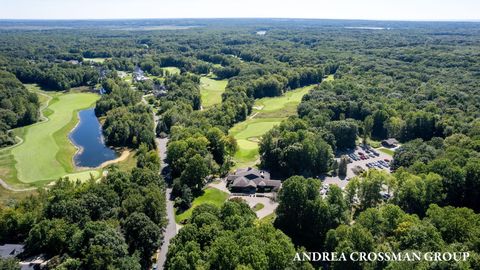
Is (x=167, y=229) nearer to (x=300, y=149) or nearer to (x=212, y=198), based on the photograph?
(x=212, y=198)

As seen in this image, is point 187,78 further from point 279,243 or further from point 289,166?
point 279,243

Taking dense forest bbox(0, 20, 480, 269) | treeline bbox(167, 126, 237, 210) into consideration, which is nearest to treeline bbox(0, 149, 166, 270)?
dense forest bbox(0, 20, 480, 269)

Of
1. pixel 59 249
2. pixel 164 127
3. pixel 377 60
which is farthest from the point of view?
pixel 377 60

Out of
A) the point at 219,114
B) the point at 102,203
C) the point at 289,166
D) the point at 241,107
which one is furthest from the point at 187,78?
the point at 102,203

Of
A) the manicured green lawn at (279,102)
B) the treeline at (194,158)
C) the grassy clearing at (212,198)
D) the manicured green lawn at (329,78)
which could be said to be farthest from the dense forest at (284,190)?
the manicured green lawn at (329,78)

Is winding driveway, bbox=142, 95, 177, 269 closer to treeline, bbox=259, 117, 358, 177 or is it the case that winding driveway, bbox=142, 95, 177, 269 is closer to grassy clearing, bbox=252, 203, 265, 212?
grassy clearing, bbox=252, 203, 265, 212

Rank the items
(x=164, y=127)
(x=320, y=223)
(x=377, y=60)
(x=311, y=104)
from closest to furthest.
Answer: (x=320, y=223) < (x=164, y=127) < (x=311, y=104) < (x=377, y=60)

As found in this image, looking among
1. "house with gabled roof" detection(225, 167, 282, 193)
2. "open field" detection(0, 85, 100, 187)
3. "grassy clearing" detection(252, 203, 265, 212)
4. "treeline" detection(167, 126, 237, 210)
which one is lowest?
"open field" detection(0, 85, 100, 187)

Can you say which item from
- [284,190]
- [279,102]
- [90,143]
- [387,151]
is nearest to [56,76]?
[90,143]
